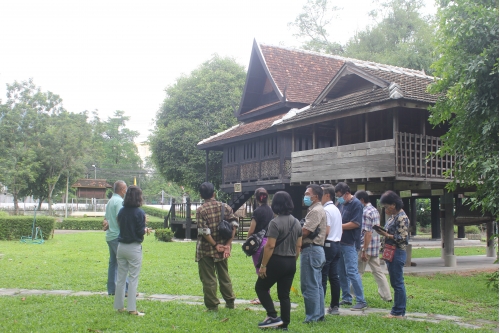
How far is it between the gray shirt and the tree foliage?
31.0m

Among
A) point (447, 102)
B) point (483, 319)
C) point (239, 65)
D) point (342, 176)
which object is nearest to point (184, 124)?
point (239, 65)

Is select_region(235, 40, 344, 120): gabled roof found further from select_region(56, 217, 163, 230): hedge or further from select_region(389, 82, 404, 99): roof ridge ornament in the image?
select_region(56, 217, 163, 230): hedge

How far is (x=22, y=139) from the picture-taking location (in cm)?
4212

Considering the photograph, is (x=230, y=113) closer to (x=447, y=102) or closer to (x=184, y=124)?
(x=184, y=124)

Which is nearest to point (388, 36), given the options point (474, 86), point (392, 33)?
point (392, 33)

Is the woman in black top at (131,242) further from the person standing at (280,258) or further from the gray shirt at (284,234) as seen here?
the gray shirt at (284,234)

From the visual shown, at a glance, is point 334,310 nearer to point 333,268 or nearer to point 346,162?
point 333,268

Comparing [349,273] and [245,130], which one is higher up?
[245,130]

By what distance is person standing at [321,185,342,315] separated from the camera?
25.6 ft

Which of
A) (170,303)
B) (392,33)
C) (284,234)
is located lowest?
(170,303)

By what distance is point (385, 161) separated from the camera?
50.4 feet

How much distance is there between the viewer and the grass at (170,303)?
23.0ft

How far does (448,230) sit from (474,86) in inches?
322

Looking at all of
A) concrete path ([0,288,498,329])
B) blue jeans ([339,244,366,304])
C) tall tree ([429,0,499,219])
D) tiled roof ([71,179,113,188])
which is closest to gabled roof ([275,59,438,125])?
tall tree ([429,0,499,219])
